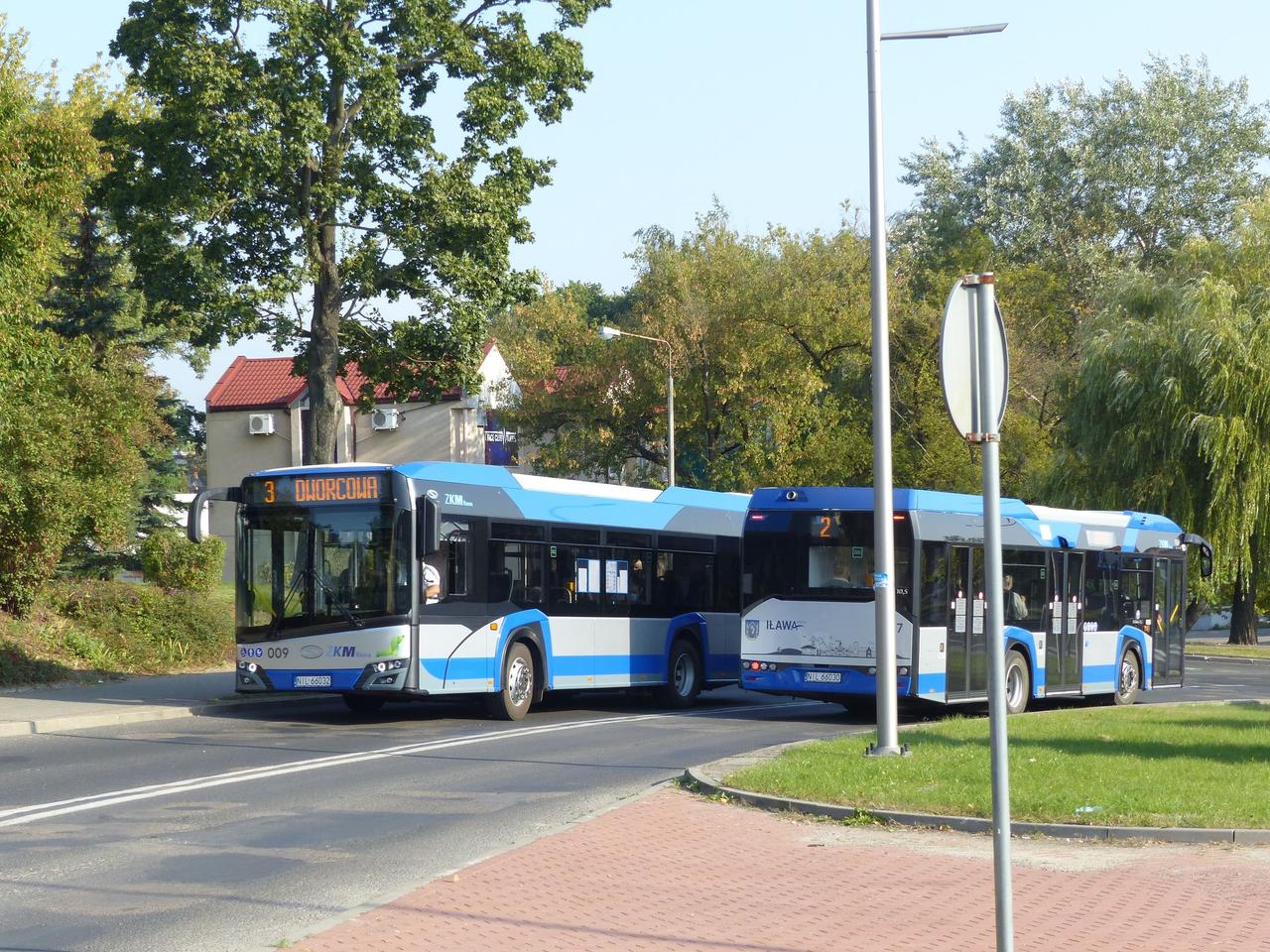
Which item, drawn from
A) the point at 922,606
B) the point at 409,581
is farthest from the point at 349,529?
the point at 922,606

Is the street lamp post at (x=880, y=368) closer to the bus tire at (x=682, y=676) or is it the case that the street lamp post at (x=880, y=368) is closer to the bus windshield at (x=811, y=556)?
the bus windshield at (x=811, y=556)

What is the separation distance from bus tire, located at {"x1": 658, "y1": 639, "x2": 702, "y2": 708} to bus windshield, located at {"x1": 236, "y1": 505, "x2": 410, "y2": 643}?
6.10 metres

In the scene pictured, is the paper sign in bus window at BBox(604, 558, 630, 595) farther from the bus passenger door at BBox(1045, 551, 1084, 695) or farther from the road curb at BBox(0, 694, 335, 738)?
the bus passenger door at BBox(1045, 551, 1084, 695)

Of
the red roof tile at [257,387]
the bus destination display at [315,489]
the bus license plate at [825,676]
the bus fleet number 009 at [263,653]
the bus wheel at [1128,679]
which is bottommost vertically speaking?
the bus wheel at [1128,679]

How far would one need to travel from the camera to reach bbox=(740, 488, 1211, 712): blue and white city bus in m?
19.7

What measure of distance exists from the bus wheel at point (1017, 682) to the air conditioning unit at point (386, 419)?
150 ft

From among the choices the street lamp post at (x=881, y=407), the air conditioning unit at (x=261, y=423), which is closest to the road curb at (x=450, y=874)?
the street lamp post at (x=881, y=407)

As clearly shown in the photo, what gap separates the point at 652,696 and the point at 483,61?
36.2ft

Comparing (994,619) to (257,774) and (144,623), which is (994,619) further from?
(144,623)

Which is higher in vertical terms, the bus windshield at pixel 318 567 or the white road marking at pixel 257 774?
the bus windshield at pixel 318 567

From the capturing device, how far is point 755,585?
68.1 feet

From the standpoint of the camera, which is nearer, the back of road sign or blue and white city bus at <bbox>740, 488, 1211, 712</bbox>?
the back of road sign

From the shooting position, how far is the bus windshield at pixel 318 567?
18344 millimetres

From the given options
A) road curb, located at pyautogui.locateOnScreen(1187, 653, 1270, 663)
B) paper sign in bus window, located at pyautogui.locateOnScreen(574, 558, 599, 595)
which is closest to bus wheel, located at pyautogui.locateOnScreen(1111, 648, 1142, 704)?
paper sign in bus window, located at pyautogui.locateOnScreen(574, 558, 599, 595)
